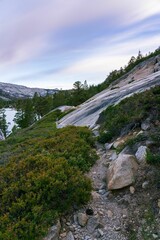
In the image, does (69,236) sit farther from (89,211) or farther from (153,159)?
(153,159)

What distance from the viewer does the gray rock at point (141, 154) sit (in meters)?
8.41

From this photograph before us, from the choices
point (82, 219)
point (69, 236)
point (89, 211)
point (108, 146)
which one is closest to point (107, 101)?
point (108, 146)

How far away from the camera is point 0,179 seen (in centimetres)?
901

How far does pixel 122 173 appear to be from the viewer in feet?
25.9

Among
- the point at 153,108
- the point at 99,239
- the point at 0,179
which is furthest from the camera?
the point at 153,108

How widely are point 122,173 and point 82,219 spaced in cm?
198

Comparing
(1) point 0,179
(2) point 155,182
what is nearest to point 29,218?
(1) point 0,179

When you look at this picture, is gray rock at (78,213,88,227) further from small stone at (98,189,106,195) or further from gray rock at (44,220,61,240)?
small stone at (98,189,106,195)

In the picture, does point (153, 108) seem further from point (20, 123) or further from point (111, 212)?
point (20, 123)

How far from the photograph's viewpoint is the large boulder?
25.4 ft

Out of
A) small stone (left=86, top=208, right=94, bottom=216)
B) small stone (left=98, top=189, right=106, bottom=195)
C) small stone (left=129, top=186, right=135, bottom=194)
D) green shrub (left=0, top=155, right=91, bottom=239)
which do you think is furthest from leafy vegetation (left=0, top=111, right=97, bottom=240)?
small stone (left=129, top=186, right=135, bottom=194)

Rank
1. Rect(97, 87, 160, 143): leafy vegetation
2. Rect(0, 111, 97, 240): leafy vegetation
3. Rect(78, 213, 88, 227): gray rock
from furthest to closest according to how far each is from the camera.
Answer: Rect(97, 87, 160, 143): leafy vegetation, Rect(78, 213, 88, 227): gray rock, Rect(0, 111, 97, 240): leafy vegetation

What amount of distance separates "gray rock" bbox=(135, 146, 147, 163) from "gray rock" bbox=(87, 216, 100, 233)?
2.63 metres

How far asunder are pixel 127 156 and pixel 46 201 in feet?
10.0
